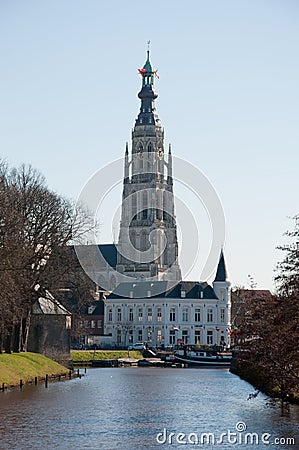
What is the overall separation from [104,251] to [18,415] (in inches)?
6231

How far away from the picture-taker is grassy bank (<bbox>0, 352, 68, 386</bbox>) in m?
56.4

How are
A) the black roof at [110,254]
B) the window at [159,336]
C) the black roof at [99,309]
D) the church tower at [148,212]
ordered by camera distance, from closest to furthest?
the window at [159,336] → the black roof at [99,309] → the church tower at [148,212] → the black roof at [110,254]

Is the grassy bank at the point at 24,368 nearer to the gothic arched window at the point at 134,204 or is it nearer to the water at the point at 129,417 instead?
the water at the point at 129,417

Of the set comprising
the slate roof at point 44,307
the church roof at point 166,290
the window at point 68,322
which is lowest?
the window at point 68,322

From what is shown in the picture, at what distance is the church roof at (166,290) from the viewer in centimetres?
14600

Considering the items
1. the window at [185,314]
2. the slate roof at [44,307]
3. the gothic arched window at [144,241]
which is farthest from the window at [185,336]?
the slate roof at [44,307]

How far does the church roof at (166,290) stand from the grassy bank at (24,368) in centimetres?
7424

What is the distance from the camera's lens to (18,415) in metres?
40.7

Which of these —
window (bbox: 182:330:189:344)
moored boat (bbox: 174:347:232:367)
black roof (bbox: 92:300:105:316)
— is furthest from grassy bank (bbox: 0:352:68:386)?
black roof (bbox: 92:300:105:316)

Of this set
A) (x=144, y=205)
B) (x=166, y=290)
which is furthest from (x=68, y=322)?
(x=144, y=205)

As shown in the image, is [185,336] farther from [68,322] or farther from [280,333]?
[280,333]

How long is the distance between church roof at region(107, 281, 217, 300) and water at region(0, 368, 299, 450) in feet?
277

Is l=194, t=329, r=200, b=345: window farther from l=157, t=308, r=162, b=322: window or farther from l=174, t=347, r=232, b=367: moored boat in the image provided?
l=174, t=347, r=232, b=367: moored boat

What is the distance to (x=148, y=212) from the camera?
182 metres
